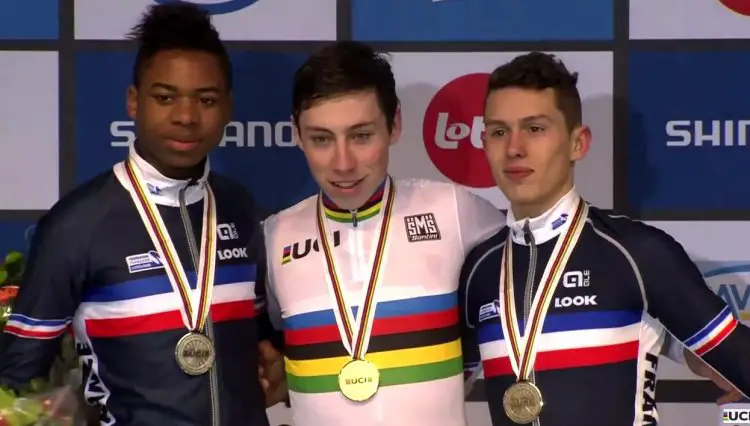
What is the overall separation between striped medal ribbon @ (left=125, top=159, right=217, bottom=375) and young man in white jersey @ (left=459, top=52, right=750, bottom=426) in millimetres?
622

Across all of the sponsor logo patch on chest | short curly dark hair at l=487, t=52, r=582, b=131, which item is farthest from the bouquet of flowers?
short curly dark hair at l=487, t=52, r=582, b=131

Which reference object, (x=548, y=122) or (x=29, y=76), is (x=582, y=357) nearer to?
(x=548, y=122)

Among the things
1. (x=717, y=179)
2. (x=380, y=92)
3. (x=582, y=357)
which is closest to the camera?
(x=582, y=357)

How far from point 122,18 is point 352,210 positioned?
3.43 ft

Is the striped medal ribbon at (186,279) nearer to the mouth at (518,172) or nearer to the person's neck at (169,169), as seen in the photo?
the person's neck at (169,169)

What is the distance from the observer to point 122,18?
2.83 m

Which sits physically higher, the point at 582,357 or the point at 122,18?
the point at 122,18

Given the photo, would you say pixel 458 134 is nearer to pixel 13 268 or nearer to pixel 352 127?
pixel 352 127

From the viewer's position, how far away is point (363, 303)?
223 centimetres

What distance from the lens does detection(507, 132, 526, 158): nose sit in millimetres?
2131

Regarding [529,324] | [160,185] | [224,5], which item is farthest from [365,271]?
[224,5]

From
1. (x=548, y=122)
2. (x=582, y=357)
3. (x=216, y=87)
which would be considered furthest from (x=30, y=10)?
(x=582, y=357)

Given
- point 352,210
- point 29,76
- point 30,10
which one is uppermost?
point 30,10

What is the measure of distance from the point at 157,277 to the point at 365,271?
18.6 inches
